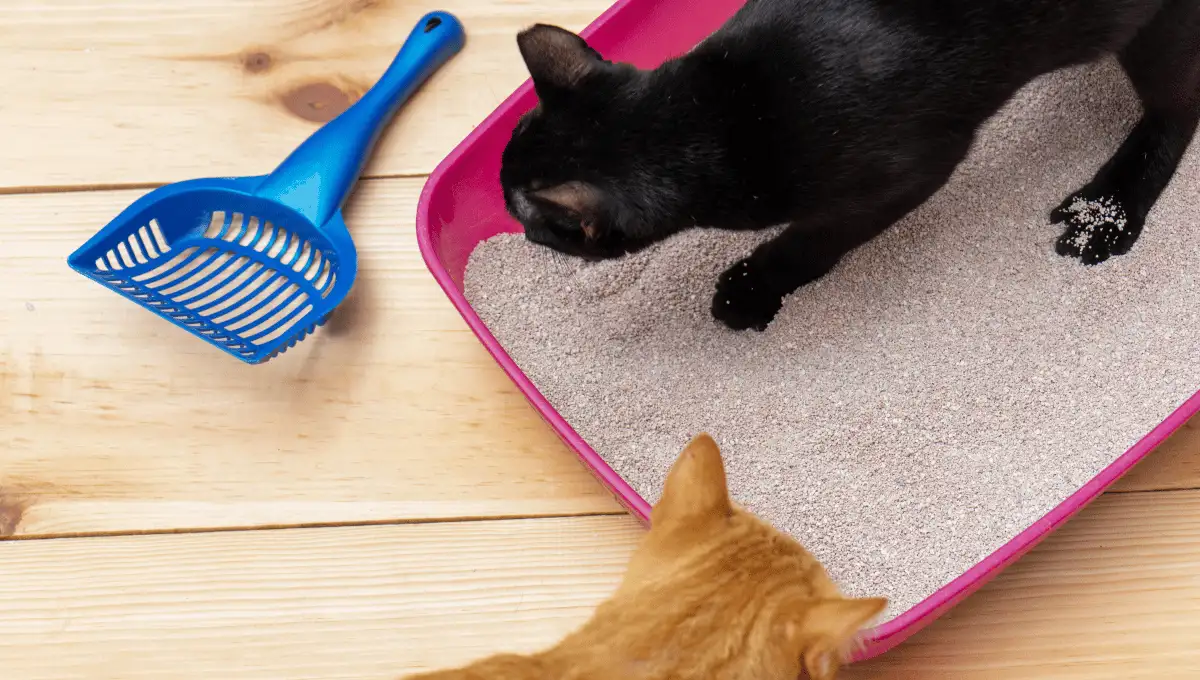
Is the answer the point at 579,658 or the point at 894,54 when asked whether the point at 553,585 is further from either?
the point at 894,54

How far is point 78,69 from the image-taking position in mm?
1027

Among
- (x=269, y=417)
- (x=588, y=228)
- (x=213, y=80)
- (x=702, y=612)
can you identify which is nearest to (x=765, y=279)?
(x=588, y=228)

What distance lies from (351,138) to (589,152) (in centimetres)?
35

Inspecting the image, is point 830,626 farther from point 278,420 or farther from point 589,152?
point 278,420

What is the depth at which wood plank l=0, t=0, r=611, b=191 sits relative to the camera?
99cm

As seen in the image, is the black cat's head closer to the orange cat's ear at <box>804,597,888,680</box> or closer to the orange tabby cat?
the orange tabby cat

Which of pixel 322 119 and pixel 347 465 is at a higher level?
pixel 322 119

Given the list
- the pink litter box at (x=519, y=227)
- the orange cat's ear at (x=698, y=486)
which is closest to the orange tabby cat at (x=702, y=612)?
the orange cat's ear at (x=698, y=486)

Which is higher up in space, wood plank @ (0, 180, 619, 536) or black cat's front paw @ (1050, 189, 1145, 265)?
black cat's front paw @ (1050, 189, 1145, 265)

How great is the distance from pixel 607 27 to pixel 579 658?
23.7 inches

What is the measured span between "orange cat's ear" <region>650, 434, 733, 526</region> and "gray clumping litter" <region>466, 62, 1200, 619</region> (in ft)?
0.75

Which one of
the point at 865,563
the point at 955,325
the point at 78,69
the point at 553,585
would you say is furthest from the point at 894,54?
the point at 78,69

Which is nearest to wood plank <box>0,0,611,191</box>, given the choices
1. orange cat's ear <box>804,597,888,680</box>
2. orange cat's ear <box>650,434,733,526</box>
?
orange cat's ear <box>650,434,733,526</box>

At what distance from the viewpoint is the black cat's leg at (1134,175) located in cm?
84
